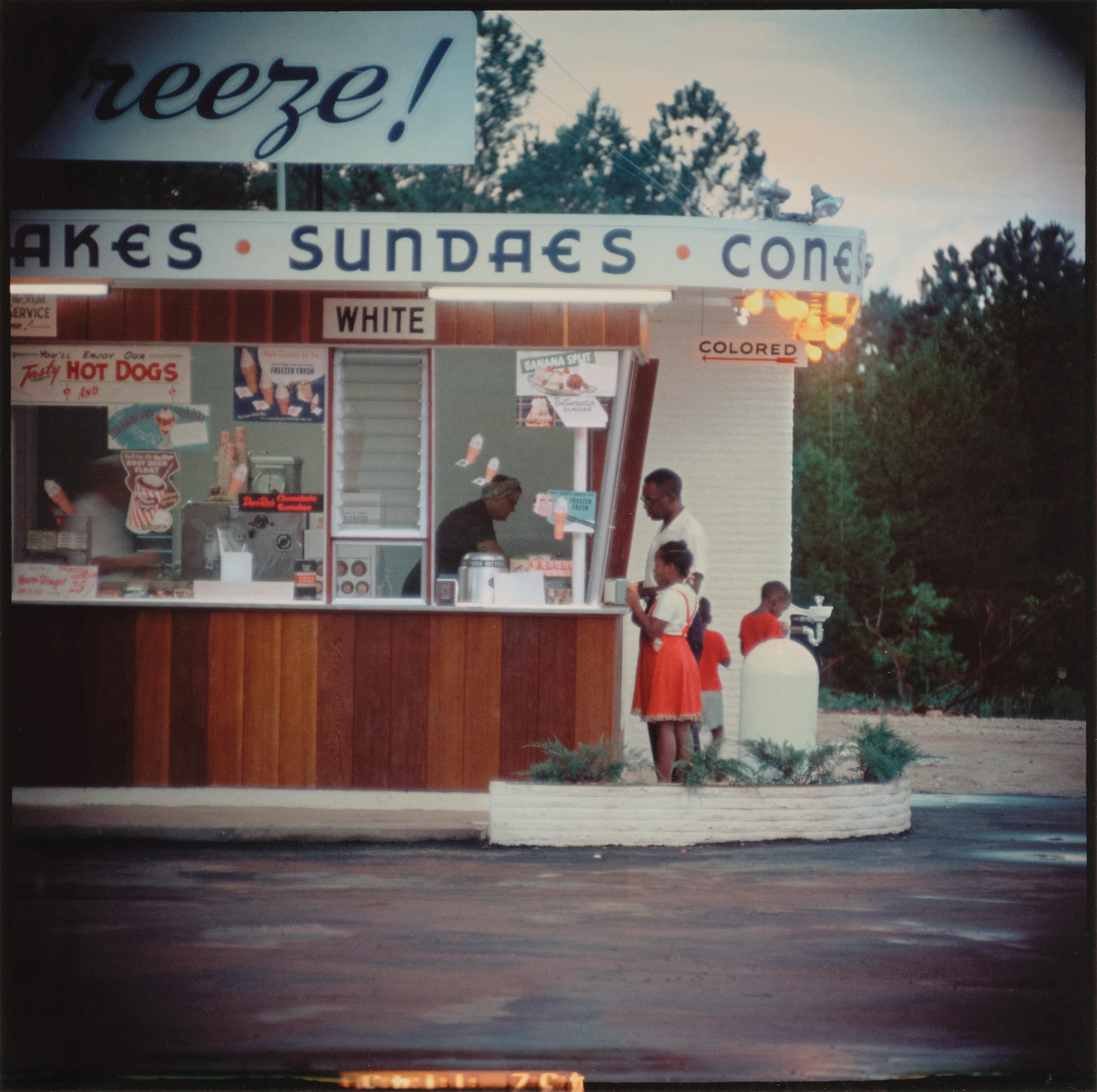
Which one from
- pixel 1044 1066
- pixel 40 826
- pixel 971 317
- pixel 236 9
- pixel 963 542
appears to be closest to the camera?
pixel 1044 1066

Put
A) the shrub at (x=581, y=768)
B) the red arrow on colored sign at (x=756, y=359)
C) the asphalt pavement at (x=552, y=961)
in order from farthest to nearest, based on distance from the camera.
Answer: the red arrow on colored sign at (x=756, y=359)
the shrub at (x=581, y=768)
the asphalt pavement at (x=552, y=961)

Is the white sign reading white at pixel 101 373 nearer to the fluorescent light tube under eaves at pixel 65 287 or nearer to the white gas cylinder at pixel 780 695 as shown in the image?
the fluorescent light tube under eaves at pixel 65 287

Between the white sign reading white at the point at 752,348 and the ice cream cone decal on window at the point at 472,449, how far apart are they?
9.06 feet

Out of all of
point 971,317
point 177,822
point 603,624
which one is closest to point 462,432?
point 603,624

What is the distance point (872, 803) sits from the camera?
9.12m

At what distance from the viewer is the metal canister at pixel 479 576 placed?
376 inches

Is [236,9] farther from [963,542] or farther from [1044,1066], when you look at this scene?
[963,542]

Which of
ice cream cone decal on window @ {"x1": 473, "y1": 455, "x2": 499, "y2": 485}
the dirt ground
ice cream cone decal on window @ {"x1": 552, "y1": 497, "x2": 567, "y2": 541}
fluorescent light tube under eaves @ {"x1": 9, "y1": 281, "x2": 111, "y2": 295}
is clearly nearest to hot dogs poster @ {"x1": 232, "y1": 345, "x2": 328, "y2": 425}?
fluorescent light tube under eaves @ {"x1": 9, "y1": 281, "x2": 111, "y2": 295}

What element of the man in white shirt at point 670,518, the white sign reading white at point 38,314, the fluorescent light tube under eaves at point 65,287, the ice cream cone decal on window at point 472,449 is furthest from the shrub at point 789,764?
the white sign reading white at point 38,314

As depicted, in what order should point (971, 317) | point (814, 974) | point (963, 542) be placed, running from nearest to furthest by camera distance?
1. point (814, 974)
2. point (963, 542)
3. point (971, 317)

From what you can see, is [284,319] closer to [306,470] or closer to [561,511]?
[306,470]

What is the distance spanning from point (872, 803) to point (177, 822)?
4210mm

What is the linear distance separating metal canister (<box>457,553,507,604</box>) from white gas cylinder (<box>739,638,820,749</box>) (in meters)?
1.71

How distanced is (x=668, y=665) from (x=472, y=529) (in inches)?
63.7
